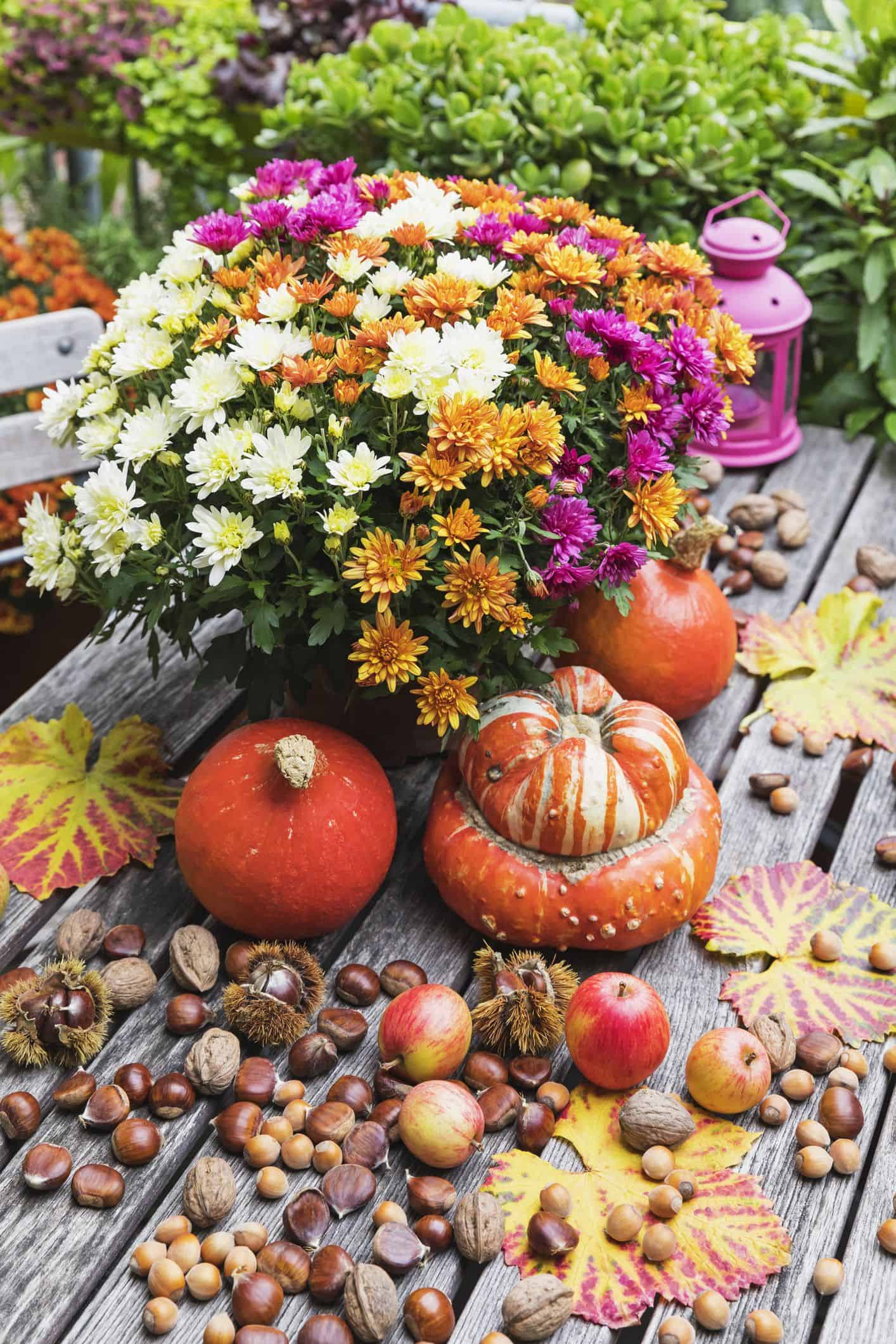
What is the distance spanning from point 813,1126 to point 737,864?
1.48 ft

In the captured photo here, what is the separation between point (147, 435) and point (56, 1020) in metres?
0.75

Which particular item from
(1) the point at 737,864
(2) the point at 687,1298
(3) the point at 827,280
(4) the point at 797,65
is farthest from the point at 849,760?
(4) the point at 797,65

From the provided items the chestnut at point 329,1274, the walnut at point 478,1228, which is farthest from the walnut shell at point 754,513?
the chestnut at point 329,1274

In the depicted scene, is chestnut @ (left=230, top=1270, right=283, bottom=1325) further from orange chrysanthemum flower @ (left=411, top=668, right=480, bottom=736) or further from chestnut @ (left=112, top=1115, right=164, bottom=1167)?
orange chrysanthemum flower @ (left=411, top=668, right=480, bottom=736)

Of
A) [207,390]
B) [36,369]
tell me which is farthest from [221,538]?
[36,369]

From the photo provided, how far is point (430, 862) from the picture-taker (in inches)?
68.9

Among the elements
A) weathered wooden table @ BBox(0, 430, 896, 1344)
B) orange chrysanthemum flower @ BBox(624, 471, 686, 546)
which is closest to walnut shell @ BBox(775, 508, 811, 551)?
weathered wooden table @ BBox(0, 430, 896, 1344)

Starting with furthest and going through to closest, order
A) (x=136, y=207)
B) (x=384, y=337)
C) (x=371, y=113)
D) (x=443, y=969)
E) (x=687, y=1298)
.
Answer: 1. (x=136, y=207)
2. (x=371, y=113)
3. (x=443, y=969)
4. (x=384, y=337)
5. (x=687, y=1298)

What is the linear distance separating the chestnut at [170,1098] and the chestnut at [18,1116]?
136mm

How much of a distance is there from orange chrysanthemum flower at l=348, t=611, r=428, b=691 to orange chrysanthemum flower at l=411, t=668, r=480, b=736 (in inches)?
1.6

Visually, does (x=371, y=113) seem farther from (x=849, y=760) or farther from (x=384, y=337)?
(x=849, y=760)

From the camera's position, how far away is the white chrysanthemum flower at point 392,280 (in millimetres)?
1723

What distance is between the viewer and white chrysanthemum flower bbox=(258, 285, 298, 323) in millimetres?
1669

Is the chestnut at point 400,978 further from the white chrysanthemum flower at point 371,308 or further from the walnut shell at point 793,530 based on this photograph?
the walnut shell at point 793,530
